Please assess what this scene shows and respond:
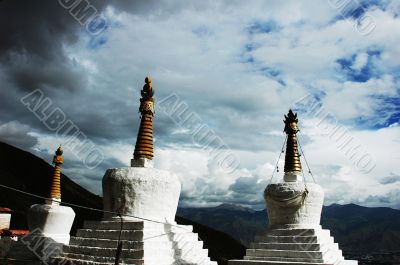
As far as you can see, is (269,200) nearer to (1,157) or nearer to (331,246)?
(331,246)

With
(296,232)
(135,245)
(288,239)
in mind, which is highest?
(296,232)

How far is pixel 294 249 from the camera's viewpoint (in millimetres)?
15547

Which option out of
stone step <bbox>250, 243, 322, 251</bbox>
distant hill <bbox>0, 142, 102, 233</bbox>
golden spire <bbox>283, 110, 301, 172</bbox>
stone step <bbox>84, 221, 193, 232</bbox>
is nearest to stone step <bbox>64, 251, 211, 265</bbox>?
stone step <bbox>84, 221, 193, 232</bbox>

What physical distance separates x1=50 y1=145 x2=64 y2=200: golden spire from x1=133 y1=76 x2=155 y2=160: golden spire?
7.23m

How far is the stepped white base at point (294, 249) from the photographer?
15047 millimetres

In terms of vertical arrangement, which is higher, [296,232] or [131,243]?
[296,232]

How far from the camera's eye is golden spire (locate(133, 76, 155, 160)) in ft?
51.8

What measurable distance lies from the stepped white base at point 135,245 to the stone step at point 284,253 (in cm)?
216

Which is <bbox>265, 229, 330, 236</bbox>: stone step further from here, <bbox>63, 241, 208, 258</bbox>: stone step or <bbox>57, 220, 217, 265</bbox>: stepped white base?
<bbox>63, 241, 208, 258</bbox>: stone step

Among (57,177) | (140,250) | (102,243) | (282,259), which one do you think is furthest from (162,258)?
(57,177)

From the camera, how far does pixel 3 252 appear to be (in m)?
25.9

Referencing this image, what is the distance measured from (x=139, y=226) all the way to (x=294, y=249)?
6174 mm

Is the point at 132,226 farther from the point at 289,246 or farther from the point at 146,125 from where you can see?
the point at 289,246

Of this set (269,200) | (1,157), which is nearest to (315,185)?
(269,200)
